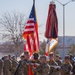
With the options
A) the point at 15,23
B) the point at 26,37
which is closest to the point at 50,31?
the point at 26,37

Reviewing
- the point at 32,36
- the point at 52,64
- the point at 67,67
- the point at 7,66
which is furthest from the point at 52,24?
the point at 7,66

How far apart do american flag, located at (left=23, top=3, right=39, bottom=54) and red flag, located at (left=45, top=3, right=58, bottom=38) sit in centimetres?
95

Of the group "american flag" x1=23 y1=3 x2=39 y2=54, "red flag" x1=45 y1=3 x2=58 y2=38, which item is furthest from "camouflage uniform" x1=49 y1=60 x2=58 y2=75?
"red flag" x1=45 y1=3 x2=58 y2=38

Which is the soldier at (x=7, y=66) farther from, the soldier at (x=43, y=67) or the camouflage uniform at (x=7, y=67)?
the soldier at (x=43, y=67)

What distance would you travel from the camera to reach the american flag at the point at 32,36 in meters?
14.4

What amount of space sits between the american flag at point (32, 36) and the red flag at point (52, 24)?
953 mm

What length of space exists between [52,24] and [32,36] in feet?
5.52

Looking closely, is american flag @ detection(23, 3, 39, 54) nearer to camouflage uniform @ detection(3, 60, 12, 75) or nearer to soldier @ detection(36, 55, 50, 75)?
soldier @ detection(36, 55, 50, 75)

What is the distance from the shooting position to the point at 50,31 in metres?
15.8

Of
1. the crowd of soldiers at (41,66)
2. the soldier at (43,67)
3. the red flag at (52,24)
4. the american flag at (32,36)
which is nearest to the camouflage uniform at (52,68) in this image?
the crowd of soldiers at (41,66)

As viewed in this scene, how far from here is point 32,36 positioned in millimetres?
14766

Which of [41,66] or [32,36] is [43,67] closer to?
[41,66]

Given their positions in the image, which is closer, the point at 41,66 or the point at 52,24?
the point at 41,66

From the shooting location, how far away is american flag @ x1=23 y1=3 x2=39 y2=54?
14.4 meters
